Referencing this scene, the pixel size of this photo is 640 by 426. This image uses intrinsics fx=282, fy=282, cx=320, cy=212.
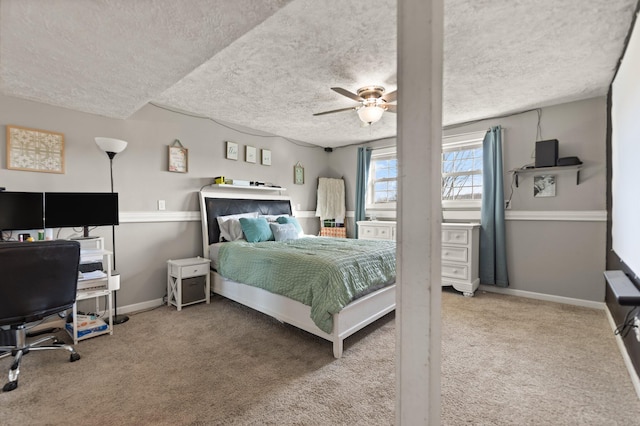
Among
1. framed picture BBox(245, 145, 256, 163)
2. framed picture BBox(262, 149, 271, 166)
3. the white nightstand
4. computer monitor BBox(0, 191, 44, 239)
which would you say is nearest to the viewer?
computer monitor BBox(0, 191, 44, 239)

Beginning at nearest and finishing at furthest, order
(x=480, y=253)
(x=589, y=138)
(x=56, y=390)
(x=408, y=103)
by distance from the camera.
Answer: (x=408, y=103) → (x=56, y=390) → (x=589, y=138) → (x=480, y=253)

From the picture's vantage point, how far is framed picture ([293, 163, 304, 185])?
4988 millimetres

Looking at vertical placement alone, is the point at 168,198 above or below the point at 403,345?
above

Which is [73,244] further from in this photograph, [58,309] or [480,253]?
[480,253]

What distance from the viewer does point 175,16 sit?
4.95 ft

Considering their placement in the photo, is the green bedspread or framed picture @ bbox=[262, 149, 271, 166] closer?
the green bedspread

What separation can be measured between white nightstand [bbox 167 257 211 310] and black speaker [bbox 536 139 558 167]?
13.5 ft

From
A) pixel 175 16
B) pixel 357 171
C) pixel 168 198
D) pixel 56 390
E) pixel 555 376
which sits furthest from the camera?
pixel 357 171

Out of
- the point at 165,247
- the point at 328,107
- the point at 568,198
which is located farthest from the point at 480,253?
the point at 165,247

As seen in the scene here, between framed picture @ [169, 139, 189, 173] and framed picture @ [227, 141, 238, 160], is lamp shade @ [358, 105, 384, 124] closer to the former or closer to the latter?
framed picture @ [227, 141, 238, 160]

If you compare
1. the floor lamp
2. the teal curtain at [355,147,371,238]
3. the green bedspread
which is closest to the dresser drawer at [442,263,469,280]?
the green bedspread

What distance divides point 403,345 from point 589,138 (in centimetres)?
372

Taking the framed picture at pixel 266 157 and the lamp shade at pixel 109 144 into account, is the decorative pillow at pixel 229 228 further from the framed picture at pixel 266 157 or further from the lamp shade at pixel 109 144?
the lamp shade at pixel 109 144

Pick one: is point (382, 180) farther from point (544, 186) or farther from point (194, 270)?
point (194, 270)
